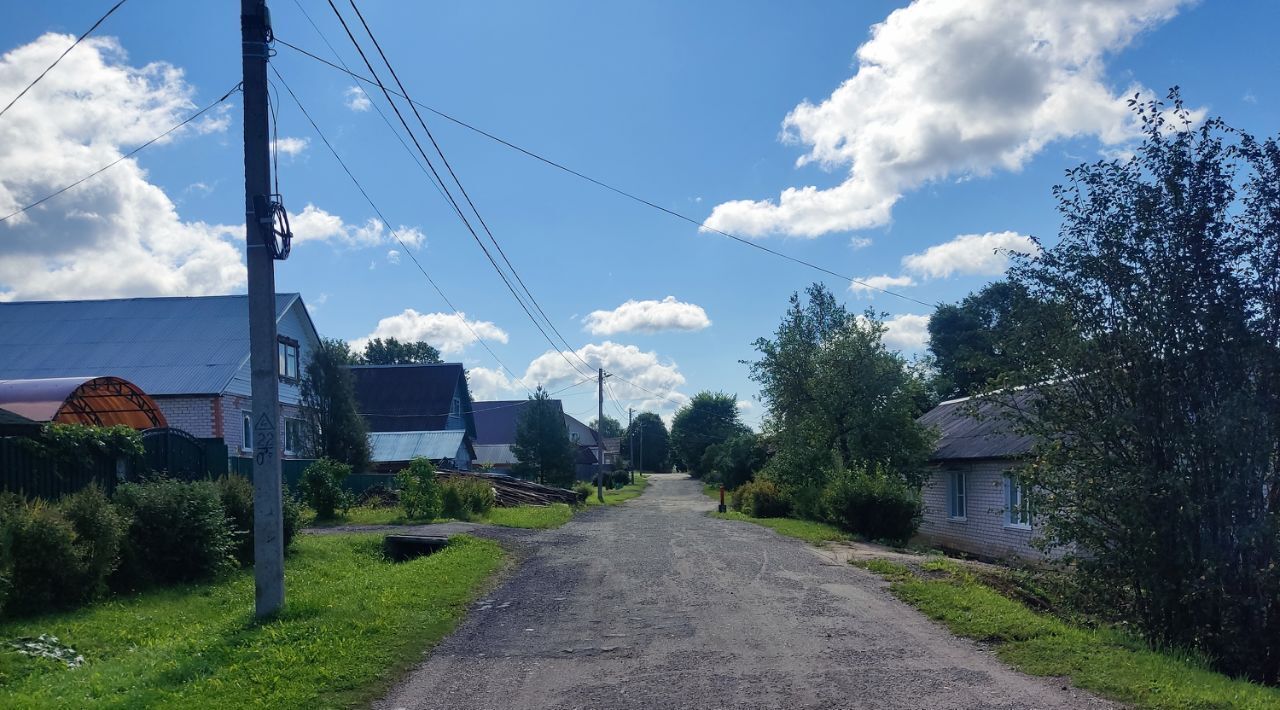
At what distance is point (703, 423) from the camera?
97188mm

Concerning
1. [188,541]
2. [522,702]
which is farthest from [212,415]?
[522,702]

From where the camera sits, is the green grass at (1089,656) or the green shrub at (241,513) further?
the green shrub at (241,513)

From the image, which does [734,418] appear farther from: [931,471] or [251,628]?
[251,628]

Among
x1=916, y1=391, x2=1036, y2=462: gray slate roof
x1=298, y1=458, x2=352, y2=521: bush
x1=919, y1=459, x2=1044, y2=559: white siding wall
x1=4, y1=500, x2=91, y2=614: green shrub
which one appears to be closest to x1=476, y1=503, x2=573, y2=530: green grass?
x1=298, y1=458, x2=352, y2=521: bush

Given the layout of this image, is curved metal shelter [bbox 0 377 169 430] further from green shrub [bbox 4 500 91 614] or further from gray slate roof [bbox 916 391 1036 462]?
gray slate roof [bbox 916 391 1036 462]

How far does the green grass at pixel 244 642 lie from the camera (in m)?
6.37

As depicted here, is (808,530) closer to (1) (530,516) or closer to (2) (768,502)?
(1) (530,516)

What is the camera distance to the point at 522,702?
6289mm

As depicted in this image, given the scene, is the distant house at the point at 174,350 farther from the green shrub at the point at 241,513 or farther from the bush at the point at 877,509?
the bush at the point at 877,509

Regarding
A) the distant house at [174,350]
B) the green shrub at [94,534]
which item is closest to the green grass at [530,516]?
the distant house at [174,350]

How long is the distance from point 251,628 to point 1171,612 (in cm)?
892

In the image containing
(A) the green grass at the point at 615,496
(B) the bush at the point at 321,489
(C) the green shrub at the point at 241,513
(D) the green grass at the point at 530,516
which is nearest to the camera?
(C) the green shrub at the point at 241,513

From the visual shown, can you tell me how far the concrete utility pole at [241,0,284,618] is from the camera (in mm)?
8906

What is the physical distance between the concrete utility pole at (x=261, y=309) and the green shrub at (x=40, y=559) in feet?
7.09
